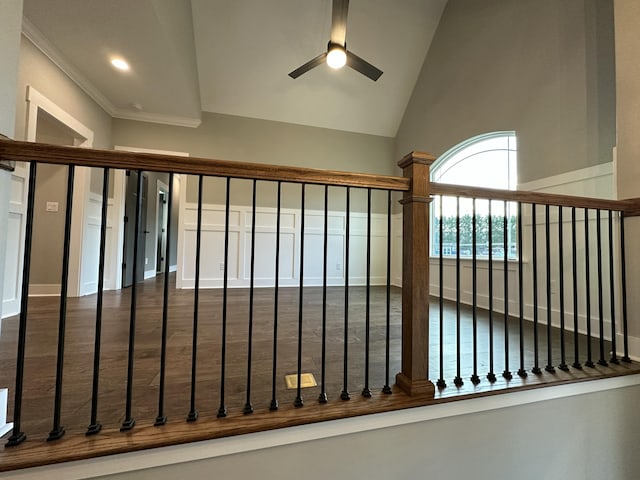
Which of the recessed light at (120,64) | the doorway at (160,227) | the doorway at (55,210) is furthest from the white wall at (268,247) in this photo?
the doorway at (160,227)

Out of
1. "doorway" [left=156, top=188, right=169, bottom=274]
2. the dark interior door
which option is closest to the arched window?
the dark interior door

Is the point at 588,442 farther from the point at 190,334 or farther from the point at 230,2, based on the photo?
the point at 230,2

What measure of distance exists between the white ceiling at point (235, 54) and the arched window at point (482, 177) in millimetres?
1549

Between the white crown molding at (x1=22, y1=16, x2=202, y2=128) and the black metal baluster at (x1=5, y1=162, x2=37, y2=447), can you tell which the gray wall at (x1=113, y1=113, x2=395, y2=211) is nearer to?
the white crown molding at (x1=22, y1=16, x2=202, y2=128)

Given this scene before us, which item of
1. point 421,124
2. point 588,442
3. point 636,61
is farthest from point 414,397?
point 421,124

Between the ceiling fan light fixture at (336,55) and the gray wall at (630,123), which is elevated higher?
the ceiling fan light fixture at (336,55)

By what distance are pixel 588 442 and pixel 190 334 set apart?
7.62 feet

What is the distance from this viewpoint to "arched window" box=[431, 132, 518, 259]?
9.81ft

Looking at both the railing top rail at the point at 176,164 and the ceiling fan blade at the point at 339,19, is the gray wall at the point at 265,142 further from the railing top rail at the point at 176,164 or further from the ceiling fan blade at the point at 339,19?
the railing top rail at the point at 176,164

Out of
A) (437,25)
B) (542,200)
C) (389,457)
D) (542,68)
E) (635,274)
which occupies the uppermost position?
(437,25)

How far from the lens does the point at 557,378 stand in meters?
1.36

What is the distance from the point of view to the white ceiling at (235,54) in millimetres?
2389

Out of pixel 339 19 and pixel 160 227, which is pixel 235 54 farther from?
pixel 160 227

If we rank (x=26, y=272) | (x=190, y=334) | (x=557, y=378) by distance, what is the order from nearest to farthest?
(x=26, y=272) < (x=557, y=378) < (x=190, y=334)
